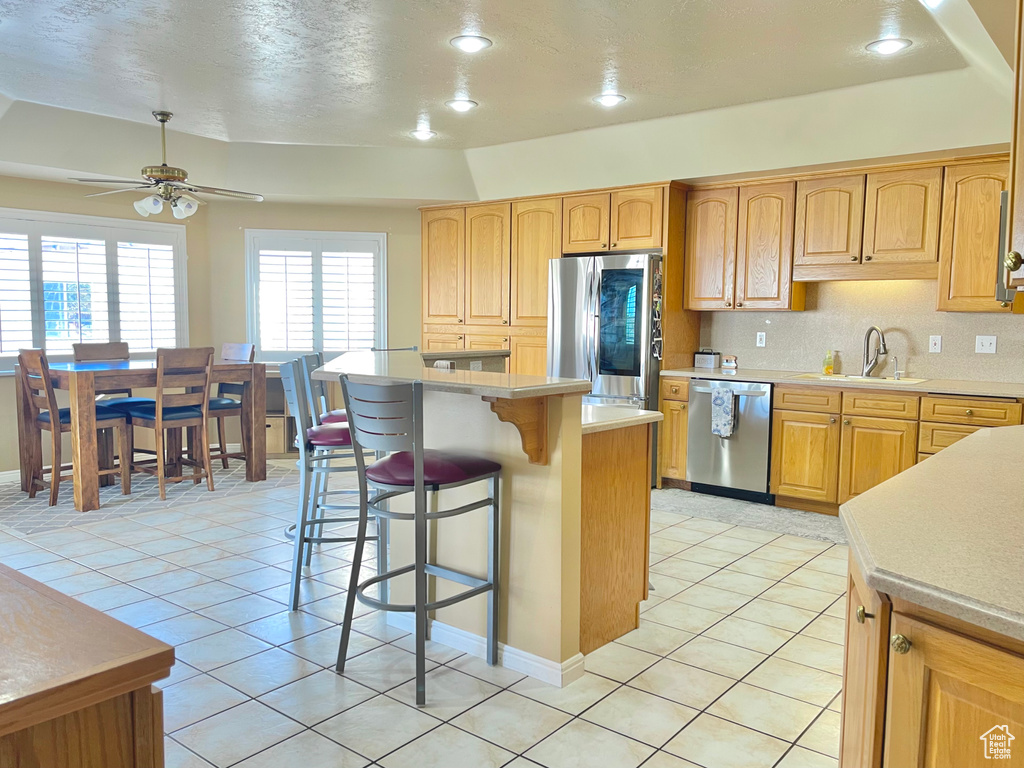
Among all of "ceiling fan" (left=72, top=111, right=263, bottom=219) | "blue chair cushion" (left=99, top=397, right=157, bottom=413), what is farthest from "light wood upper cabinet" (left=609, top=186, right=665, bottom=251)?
"blue chair cushion" (left=99, top=397, right=157, bottom=413)

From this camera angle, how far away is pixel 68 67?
407 centimetres

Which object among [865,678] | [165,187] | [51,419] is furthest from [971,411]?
[51,419]

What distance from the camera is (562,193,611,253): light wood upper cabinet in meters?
5.74

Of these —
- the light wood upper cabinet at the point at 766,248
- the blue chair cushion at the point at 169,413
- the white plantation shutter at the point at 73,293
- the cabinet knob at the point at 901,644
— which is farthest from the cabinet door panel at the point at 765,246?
the white plantation shutter at the point at 73,293

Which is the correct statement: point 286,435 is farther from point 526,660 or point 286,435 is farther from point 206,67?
point 526,660

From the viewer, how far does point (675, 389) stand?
5.44 m

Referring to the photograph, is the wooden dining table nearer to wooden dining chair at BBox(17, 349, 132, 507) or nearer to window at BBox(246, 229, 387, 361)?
wooden dining chair at BBox(17, 349, 132, 507)

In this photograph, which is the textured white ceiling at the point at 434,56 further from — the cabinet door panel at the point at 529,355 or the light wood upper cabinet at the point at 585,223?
the cabinet door panel at the point at 529,355

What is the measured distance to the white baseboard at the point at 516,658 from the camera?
2.58m

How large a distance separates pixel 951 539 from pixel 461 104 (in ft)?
13.5

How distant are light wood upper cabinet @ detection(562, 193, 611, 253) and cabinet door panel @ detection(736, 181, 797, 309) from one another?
102 centimetres

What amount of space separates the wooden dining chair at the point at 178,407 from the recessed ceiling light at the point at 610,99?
3.11 meters

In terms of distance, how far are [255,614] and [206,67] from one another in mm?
2875

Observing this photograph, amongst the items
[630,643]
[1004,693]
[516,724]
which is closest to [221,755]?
[516,724]
